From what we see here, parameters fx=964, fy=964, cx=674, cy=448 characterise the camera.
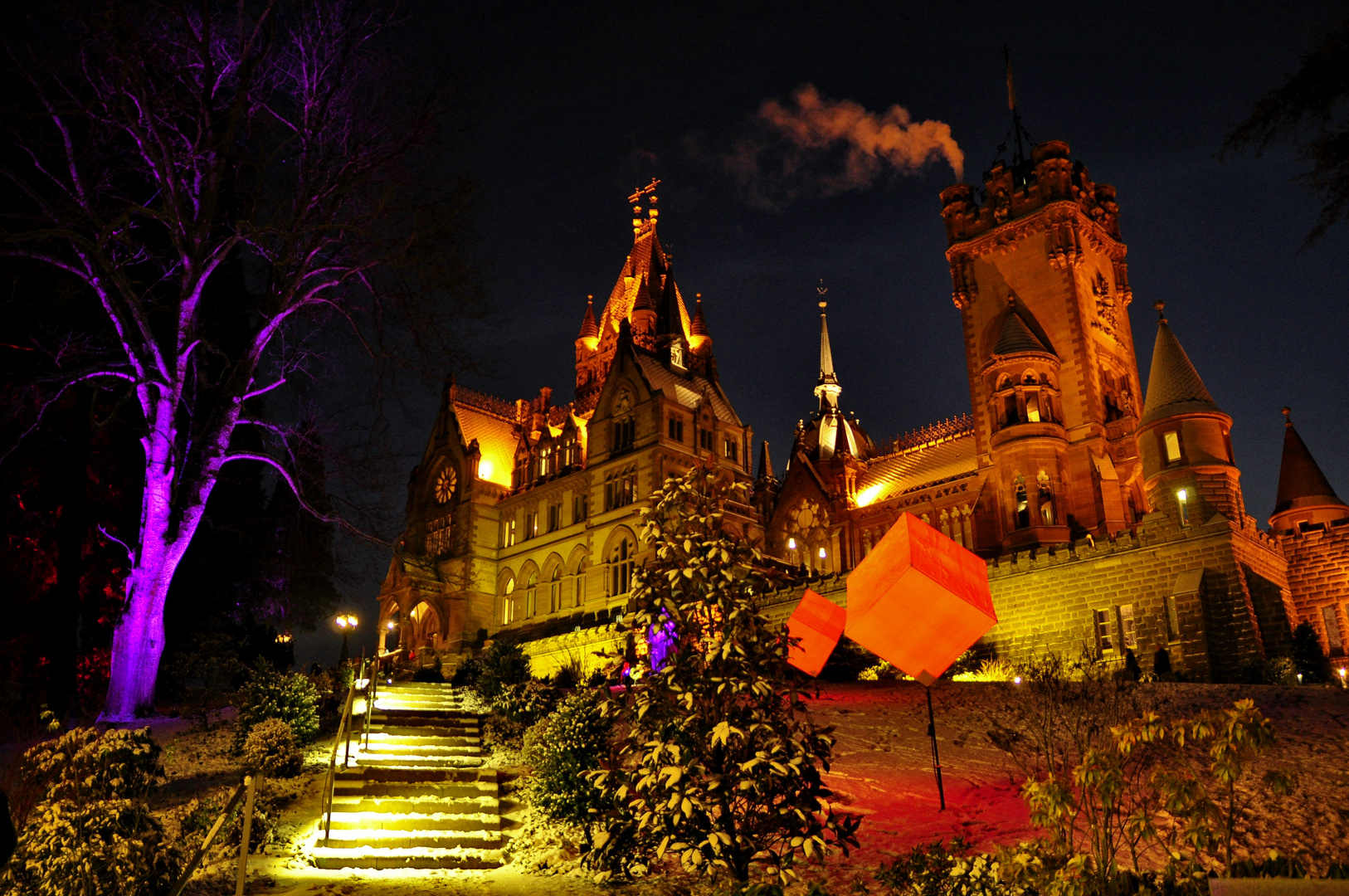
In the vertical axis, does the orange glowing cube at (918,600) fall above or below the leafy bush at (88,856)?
above

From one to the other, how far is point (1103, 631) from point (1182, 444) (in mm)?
6757

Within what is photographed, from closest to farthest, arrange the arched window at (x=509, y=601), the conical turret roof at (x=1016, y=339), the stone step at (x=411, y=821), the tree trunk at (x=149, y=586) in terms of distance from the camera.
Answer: the stone step at (x=411, y=821), the tree trunk at (x=149, y=586), the conical turret roof at (x=1016, y=339), the arched window at (x=509, y=601)

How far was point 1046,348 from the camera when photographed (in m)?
36.9

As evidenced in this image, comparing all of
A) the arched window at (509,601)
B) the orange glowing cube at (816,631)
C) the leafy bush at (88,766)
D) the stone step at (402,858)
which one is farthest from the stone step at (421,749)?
the arched window at (509,601)

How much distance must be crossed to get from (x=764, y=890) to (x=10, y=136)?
23.1 metres

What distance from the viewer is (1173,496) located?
29594mm

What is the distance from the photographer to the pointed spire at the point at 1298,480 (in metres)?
32.8

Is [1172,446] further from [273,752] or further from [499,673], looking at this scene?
[273,752]

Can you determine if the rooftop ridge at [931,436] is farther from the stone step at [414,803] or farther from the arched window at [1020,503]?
the stone step at [414,803]

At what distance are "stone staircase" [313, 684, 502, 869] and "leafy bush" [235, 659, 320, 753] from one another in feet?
3.45

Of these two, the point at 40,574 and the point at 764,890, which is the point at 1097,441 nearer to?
the point at 764,890

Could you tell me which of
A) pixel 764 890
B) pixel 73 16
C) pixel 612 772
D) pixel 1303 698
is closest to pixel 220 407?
pixel 73 16

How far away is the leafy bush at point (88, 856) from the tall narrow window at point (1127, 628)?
81.6ft

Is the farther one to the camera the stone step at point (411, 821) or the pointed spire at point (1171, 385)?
the pointed spire at point (1171, 385)
